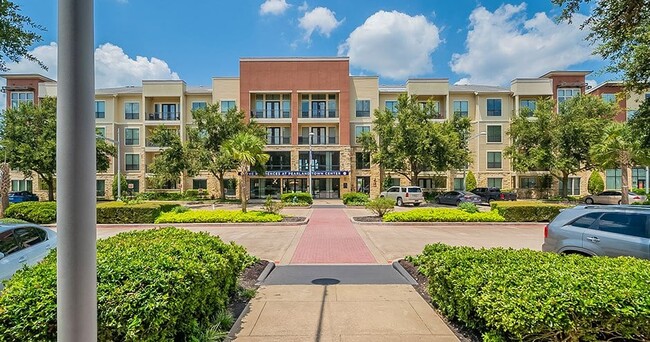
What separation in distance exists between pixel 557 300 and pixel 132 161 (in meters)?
50.9

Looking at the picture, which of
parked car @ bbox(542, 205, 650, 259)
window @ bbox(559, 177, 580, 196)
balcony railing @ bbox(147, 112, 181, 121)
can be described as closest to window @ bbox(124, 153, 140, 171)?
balcony railing @ bbox(147, 112, 181, 121)

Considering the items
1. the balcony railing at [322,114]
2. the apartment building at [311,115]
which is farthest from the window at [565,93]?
the balcony railing at [322,114]

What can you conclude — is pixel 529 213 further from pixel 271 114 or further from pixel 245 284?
pixel 271 114

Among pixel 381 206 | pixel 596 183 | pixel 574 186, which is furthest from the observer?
pixel 574 186

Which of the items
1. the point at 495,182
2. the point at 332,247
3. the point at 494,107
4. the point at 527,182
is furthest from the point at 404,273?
the point at 527,182

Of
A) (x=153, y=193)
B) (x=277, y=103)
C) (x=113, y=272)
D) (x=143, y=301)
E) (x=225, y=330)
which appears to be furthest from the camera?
(x=277, y=103)

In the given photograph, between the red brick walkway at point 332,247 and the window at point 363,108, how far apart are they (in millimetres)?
30807

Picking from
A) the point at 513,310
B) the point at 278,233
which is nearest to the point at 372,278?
the point at 513,310

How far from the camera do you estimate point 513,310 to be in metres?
3.58

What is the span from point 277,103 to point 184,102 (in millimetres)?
12041

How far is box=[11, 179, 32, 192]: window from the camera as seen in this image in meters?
47.0

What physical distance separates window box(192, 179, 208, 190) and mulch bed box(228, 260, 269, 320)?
132ft

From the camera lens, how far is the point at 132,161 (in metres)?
46.7

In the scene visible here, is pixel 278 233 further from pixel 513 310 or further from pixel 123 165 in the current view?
pixel 123 165
